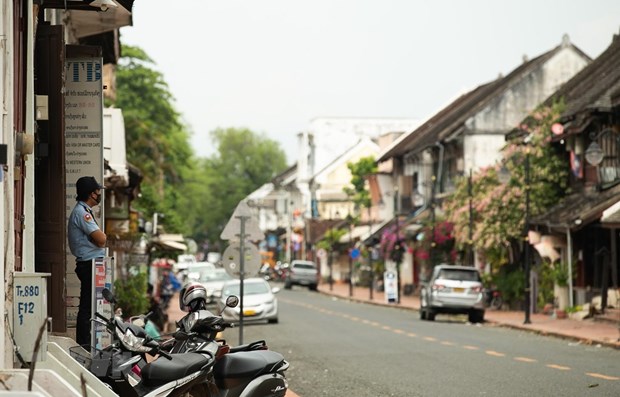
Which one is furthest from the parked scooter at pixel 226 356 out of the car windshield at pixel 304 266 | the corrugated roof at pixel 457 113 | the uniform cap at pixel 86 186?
the car windshield at pixel 304 266

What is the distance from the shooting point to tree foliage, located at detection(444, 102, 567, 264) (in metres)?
43.8

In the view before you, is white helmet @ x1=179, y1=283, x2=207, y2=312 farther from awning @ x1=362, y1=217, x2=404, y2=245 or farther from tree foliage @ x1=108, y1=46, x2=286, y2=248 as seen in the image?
awning @ x1=362, y1=217, x2=404, y2=245

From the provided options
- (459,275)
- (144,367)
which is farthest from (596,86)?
(144,367)

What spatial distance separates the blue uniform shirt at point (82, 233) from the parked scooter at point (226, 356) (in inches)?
72.2

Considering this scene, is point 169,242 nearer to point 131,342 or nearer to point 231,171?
point 131,342

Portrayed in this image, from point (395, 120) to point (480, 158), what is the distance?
5065 centimetres

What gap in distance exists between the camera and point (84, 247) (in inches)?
519

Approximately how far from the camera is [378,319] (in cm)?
4006

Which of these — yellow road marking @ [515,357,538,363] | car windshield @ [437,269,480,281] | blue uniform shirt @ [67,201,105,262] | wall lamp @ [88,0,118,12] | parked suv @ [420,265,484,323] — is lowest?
yellow road marking @ [515,357,538,363]

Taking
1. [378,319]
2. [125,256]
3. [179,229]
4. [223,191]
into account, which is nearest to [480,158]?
[179,229]

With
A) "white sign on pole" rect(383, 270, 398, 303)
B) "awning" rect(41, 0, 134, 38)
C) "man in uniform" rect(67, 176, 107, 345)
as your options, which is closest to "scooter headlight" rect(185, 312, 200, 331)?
"man in uniform" rect(67, 176, 107, 345)

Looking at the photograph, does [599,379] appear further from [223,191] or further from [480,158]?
[223,191]

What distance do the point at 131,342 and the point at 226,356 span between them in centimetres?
105

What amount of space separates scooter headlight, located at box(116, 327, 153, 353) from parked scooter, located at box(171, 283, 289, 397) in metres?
0.35
